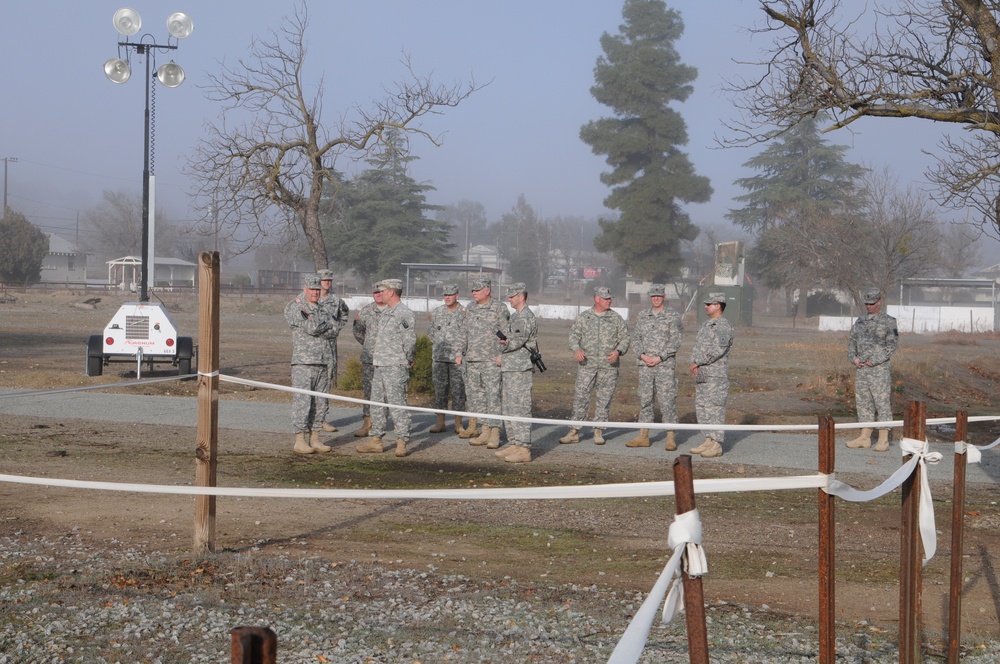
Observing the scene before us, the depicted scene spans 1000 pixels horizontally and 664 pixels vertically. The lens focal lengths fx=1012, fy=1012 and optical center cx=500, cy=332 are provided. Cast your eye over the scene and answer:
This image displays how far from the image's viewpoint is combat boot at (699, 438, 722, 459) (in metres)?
11.8

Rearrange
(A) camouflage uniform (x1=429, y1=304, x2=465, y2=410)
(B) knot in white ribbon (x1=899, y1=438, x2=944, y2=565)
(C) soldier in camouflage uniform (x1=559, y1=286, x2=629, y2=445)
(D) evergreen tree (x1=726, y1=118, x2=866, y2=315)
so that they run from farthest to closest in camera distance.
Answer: (D) evergreen tree (x1=726, y1=118, x2=866, y2=315), (A) camouflage uniform (x1=429, y1=304, x2=465, y2=410), (C) soldier in camouflage uniform (x1=559, y1=286, x2=629, y2=445), (B) knot in white ribbon (x1=899, y1=438, x2=944, y2=565)

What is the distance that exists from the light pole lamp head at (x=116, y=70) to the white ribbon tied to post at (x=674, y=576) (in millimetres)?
17211

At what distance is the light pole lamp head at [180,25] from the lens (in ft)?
59.2

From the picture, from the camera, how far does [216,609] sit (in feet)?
18.6

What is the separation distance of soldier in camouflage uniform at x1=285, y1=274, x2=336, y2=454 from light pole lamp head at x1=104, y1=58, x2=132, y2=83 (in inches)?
336

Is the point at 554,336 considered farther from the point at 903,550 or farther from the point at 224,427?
the point at 903,550

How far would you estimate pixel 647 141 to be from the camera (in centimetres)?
5925

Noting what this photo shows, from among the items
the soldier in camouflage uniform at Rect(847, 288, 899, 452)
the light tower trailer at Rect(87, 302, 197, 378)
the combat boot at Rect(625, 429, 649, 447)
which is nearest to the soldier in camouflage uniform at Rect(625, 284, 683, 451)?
the combat boot at Rect(625, 429, 649, 447)

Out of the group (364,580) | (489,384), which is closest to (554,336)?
(489,384)

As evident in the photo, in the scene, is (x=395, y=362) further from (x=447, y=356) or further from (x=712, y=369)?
(x=712, y=369)

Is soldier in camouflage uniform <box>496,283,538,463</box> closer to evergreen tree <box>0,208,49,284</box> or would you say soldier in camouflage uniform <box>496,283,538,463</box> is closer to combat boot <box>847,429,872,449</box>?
combat boot <box>847,429,872,449</box>

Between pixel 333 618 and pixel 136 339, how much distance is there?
13269 millimetres

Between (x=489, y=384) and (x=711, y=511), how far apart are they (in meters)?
4.23

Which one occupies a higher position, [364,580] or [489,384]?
[489,384]
